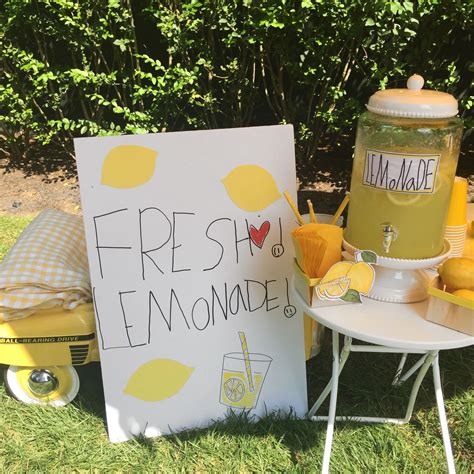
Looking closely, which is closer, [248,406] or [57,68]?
[248,406]

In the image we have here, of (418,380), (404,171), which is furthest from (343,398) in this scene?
(404,171)

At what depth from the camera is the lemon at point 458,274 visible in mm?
1135

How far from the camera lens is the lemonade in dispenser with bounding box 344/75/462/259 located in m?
1.10

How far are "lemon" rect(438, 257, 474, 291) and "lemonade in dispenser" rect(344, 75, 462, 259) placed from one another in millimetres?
67

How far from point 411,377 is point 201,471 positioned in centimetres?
91

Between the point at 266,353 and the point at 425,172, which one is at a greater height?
the point at 425,172

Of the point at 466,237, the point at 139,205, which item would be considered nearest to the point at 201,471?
the point at 139,205

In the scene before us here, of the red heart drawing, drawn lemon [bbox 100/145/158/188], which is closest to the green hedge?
the red heart drawing

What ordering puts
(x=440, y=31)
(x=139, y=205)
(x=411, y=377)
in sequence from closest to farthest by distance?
(x=139, y=205)
(x=411, y=377)
(x=440, y=31)

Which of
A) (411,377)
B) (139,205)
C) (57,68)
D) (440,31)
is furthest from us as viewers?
(57,68)

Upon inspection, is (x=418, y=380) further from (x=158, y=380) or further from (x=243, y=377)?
(x=158, y=380)

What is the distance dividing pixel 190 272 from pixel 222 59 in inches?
95.0

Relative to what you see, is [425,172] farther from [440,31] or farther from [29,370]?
[440,31]

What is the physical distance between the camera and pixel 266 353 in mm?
1645
